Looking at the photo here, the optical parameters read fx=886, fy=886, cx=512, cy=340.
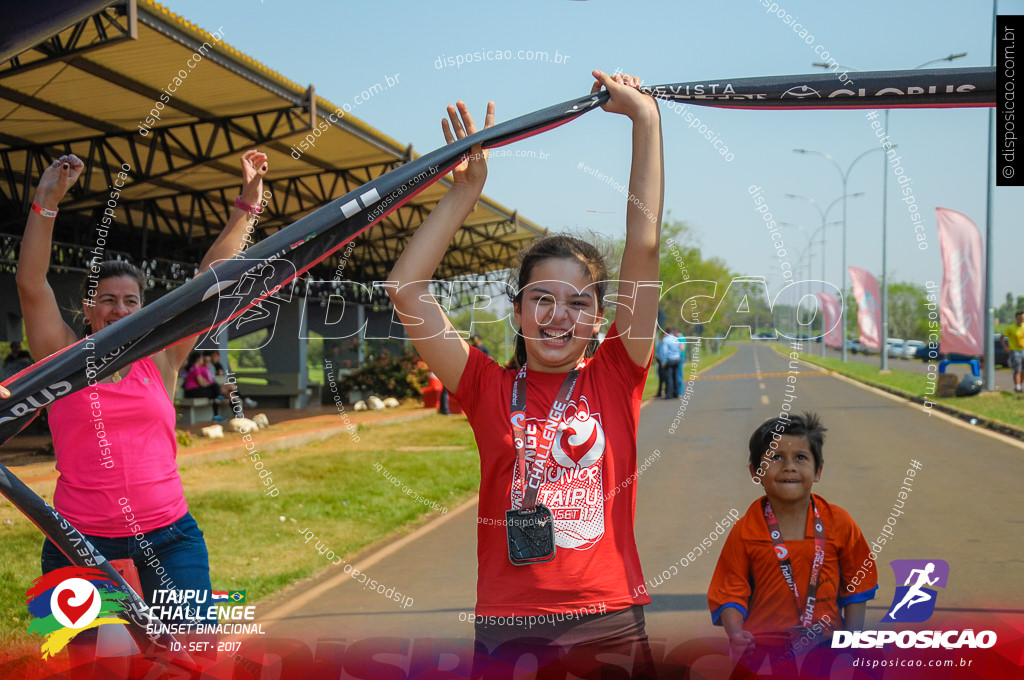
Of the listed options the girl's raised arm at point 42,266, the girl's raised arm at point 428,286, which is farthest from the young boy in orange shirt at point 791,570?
the girl's raised arm at point 42,266

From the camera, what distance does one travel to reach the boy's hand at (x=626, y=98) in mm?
2348

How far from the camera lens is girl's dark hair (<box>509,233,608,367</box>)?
8.06 ft

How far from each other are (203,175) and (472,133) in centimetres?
1213

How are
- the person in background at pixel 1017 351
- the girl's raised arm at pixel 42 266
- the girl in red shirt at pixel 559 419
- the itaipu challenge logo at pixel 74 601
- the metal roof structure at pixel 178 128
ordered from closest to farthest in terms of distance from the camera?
the girl in red shirt at pixel 559 419, the itaipu challenge logo at pixel 74 601, the girl's raised arm at pixel 42 266, the metal roof structure at pixel 178 128, the person in background at pixel 1017 351

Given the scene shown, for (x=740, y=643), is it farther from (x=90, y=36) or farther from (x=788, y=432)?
(x=90, y=36)

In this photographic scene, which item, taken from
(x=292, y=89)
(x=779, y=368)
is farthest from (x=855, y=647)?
(x=779, y=368)

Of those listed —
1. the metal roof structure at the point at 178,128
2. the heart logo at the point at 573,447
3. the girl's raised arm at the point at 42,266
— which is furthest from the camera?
the metal roof structure at the point at 178,128

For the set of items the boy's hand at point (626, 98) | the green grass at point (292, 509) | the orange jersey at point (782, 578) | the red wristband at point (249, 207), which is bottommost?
the green grass at point (292, 509)

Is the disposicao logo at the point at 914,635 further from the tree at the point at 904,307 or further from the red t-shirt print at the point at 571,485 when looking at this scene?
the tree at the point at 904,307

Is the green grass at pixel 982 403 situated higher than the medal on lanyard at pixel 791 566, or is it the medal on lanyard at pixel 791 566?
the medal on lanyard at pixel 791 566

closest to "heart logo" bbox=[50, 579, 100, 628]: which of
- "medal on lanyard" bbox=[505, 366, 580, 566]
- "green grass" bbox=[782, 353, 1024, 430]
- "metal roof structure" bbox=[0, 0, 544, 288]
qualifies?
"medal on lanyard" bbox=[505, 366, 580, 566]

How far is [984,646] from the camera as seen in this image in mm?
2469

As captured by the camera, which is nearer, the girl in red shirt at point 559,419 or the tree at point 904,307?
the girl in red shirt at point 559,419

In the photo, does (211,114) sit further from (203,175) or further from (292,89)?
(203,175)
